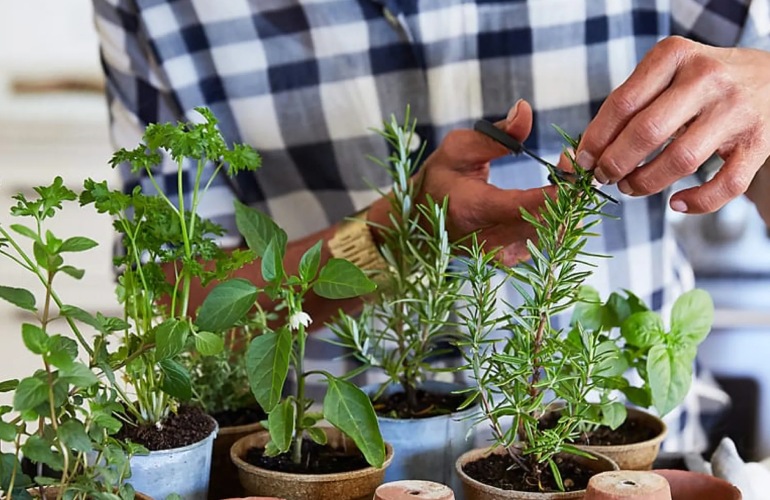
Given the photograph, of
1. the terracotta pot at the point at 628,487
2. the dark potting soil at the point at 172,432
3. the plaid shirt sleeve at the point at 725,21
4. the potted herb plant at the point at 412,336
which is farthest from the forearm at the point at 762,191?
the dark potting soil at the point at 172,432

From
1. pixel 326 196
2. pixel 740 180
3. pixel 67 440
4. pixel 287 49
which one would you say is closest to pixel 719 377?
pixel 326 196

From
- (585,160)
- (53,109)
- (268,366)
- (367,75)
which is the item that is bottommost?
(268,366)

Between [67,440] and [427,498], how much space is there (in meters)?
0.18

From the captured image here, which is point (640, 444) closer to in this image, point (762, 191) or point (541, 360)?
point (541, 360)

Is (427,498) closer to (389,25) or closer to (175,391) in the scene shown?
(175,391)

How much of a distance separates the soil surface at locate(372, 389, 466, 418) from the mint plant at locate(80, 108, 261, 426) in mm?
158

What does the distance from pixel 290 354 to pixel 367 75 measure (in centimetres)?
70

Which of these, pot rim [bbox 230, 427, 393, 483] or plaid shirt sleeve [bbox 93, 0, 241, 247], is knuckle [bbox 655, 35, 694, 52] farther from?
plaid shirt sleeve [bbox 93, 0, 241, 247]

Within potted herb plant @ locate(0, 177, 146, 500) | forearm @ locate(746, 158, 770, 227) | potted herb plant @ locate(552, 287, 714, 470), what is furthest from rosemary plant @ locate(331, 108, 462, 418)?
forearm @ locate(746, 158, 770, 227)

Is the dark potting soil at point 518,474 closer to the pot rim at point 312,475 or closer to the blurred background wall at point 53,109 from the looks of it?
the pot rim at point 312,475

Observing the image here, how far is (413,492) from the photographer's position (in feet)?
1.59

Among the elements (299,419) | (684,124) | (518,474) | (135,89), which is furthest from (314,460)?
(135,89)

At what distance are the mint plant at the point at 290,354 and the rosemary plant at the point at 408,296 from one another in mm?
112

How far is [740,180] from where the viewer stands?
0.63m
